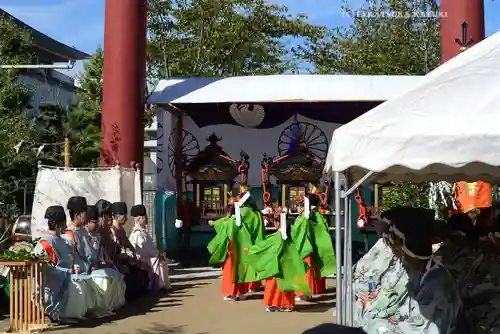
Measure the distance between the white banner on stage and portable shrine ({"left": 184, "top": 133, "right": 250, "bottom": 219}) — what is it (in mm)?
2879

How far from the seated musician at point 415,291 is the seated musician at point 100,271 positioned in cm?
392

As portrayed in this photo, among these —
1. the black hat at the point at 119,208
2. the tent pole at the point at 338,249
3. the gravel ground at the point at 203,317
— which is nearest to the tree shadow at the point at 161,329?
the gravel ground at the point at 203,317

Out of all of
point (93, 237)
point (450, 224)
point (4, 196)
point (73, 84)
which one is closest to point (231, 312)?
point (93, 237)

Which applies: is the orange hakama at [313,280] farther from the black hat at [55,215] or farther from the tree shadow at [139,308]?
the black hat at [55,215]

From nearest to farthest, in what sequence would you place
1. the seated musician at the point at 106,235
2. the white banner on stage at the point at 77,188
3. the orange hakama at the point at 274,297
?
1. the seated musician at the point at 106,235
2. the orange hakama at the point at 274,297
3. the white banner on stage at the point at 77,188

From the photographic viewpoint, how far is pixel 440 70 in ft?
14.2

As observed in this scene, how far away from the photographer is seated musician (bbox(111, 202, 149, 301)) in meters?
8.92

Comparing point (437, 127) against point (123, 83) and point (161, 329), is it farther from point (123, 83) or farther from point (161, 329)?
point (123, 83)

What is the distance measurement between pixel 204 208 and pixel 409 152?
9957mm

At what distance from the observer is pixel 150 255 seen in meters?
9.86

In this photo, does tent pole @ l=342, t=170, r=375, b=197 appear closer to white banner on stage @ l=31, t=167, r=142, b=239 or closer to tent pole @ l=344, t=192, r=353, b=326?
tent pole @ l=344, t=192, r=353, b=326

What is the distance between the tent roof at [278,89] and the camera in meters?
11.6

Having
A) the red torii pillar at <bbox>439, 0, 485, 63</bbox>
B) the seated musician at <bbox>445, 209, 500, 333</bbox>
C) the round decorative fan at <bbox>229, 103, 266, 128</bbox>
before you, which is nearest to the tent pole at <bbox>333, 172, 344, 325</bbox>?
the seated musician at <bbox>445, 209, 500, 333</bbox>

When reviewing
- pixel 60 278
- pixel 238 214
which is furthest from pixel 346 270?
pixel 238 214
